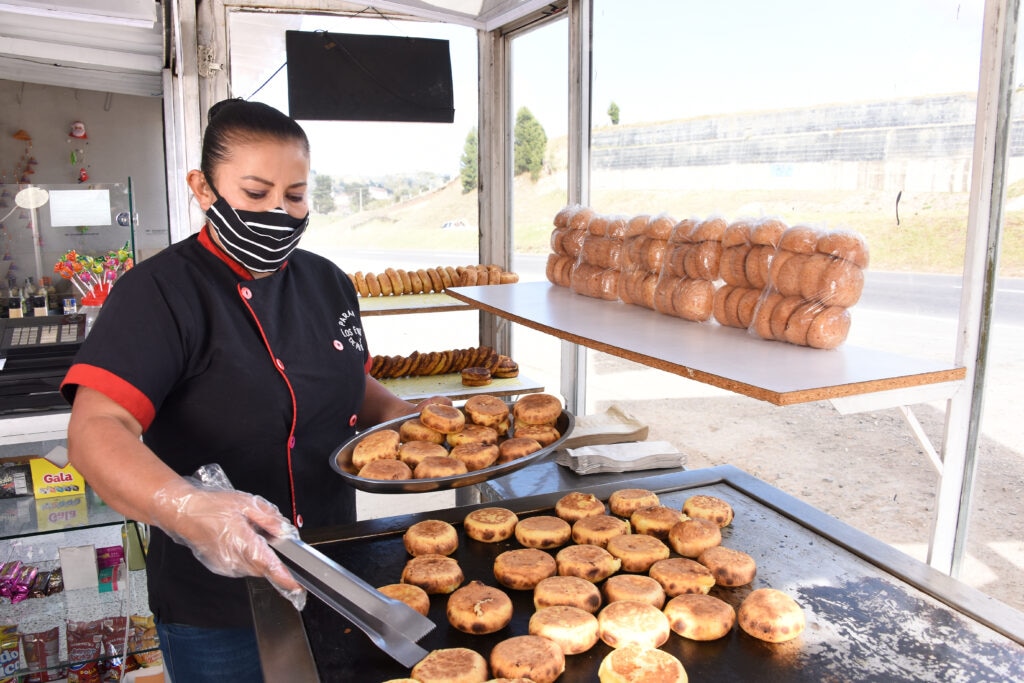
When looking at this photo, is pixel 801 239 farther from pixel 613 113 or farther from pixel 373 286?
pixel 373 286

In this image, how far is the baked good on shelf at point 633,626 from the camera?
4.25 ft

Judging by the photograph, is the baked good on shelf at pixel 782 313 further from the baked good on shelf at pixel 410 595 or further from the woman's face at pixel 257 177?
the woman's face at pixel 257 177

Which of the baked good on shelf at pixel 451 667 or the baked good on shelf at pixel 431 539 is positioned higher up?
the baked good on shelf at pixel 431 539

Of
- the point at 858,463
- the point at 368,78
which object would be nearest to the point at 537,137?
the point at 368,78

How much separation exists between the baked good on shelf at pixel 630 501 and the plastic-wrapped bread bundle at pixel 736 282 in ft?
1.91

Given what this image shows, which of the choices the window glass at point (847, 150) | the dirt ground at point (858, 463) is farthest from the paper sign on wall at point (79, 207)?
the dirt ground at point (858, 463)

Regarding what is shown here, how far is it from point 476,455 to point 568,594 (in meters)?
0.52

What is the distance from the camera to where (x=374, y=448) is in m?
1.83

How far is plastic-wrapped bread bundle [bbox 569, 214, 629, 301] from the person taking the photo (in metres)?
2.65

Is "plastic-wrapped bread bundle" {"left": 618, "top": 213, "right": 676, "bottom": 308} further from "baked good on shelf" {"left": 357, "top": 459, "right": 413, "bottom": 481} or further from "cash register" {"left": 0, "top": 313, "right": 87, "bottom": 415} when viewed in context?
"cash register" {"left": 0, "top": 313, "right": 87, "bottom": 415}

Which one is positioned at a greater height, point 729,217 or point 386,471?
point 729,217

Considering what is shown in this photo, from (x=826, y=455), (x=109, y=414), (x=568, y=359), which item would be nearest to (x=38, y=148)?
(x=568, y=359)

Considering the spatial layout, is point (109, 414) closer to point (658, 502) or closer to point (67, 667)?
point (658, 502)

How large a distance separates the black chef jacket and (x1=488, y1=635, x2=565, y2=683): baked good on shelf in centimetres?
77
